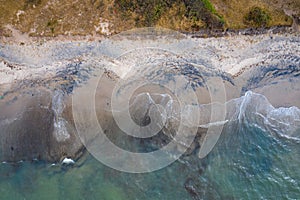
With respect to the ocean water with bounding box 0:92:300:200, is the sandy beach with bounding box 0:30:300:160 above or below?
above

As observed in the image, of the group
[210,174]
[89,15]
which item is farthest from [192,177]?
[89,15]

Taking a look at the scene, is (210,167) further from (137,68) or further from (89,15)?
(89,15)

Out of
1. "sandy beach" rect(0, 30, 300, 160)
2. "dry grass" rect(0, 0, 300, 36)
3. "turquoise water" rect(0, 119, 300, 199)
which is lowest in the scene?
"turquoise water" rect(0, 119, 300, 199)

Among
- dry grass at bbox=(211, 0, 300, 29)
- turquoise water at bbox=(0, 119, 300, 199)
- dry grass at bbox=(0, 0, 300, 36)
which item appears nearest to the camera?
turquoise water at bbox=(0, 119, 300, 199)

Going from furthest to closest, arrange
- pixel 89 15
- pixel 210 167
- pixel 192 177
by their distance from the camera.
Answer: pixel 89 15
pixel 210 167
pixel 192 177

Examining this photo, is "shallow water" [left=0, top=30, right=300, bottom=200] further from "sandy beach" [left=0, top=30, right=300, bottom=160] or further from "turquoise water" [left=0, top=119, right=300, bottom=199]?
"sandy beach" [left=0, top=30, right=300, bottom=160]

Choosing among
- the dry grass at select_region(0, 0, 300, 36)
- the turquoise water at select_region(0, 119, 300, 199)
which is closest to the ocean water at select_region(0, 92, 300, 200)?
the turquoise water at select_region(0, 119, 300, 199)
